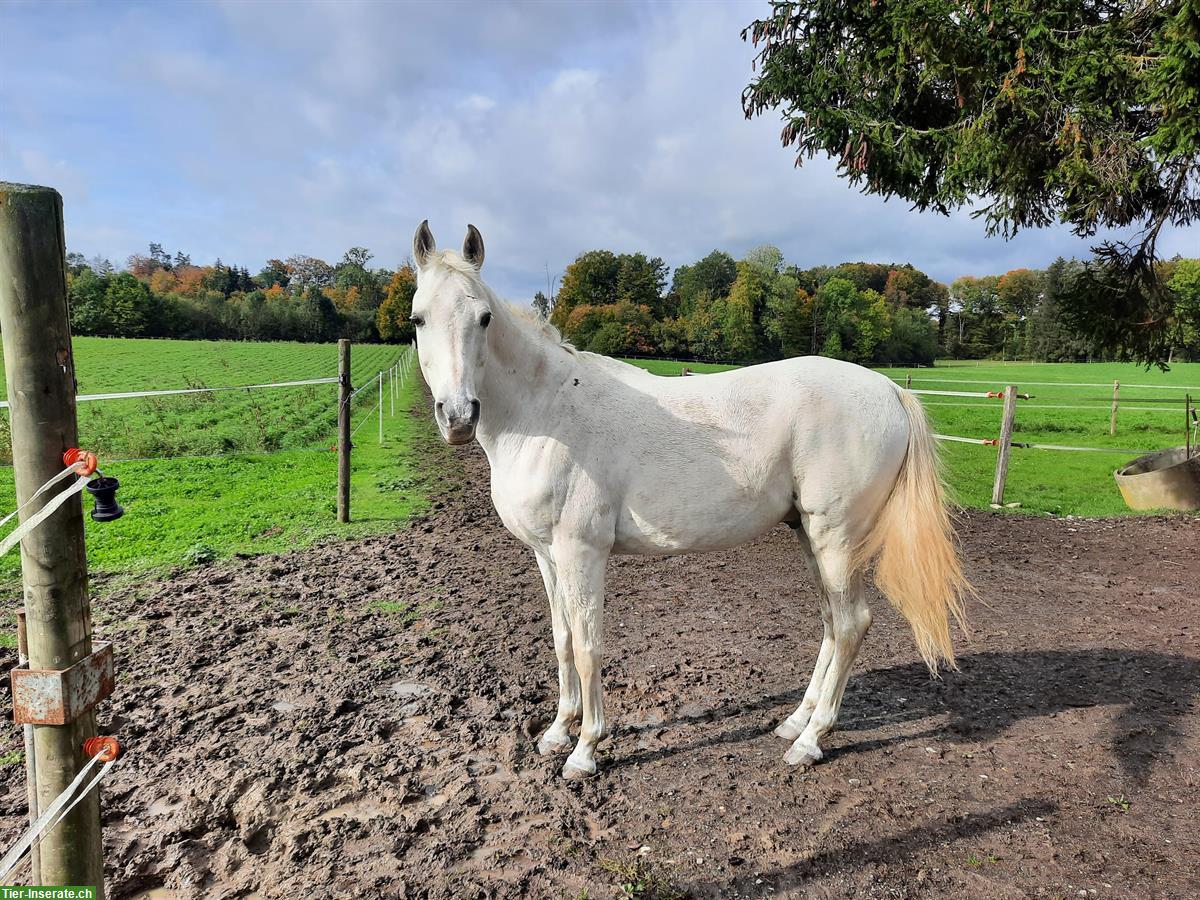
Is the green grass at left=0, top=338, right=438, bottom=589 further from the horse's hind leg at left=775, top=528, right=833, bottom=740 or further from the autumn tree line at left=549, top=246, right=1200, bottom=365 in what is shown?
the autumn tree line at left=549, top=246, right=1200, bottom=365

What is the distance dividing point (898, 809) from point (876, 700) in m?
1.03

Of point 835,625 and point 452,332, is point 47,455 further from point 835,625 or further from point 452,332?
point 835,625

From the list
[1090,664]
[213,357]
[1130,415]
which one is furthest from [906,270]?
[1090,664]

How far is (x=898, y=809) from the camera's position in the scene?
2562 mm

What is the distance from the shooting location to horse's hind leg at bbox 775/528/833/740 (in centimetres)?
314

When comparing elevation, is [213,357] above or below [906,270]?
below

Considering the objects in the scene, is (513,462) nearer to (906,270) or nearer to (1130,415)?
(1130,415)

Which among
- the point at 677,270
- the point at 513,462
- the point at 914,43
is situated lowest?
the point at 513,462

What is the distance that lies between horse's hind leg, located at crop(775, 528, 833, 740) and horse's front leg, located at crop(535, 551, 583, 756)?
1103mm

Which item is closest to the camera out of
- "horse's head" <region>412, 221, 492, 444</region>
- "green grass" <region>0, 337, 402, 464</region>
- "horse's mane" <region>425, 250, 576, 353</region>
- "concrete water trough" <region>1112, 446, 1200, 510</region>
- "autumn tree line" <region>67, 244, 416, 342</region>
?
"horse's head" <region>412, 221, 492, 444</region>

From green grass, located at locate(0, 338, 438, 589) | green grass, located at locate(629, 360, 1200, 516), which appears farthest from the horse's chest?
green grass, located at locate(0, 338, 438, 589)

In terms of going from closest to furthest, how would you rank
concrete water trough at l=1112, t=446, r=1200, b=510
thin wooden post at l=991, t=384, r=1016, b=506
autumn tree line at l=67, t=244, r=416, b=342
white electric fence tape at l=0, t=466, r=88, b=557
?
white electric fence tape at l=0, t=466, r=88, b=557 < concrete water trough at l=1112, t=446, r=1200, b=510 < thin wooden post at l=991, t=384, r=1016, b=506 < autumn tree line at l=67, t=244, r=416, b=342

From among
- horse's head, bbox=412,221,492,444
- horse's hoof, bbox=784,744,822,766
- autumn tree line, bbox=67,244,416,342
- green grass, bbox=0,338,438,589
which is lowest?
horse's hoof, bbox=784,744,822,766

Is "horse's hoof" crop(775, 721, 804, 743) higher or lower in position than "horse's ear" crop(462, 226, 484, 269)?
lower
